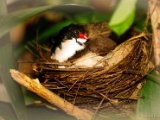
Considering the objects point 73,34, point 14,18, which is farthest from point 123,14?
point 73,34

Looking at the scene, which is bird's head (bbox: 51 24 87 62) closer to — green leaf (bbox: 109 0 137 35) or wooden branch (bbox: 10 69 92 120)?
wooden branch (bbox: 10 69 92 120)

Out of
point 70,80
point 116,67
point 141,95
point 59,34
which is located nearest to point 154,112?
point 141,95

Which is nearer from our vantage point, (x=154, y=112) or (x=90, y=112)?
(x=154, y=112)

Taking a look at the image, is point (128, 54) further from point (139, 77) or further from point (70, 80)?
point (70, 80)

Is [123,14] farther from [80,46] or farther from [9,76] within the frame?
[80,46]

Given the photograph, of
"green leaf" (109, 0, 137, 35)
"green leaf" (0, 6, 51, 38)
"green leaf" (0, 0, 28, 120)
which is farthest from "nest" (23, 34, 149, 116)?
"green leaf" (109, 0, 137, 35)

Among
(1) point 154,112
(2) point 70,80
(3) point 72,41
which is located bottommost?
(1) point 154,112

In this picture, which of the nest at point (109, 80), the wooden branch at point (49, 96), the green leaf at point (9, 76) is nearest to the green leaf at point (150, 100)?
the nest at point (109, 80)
